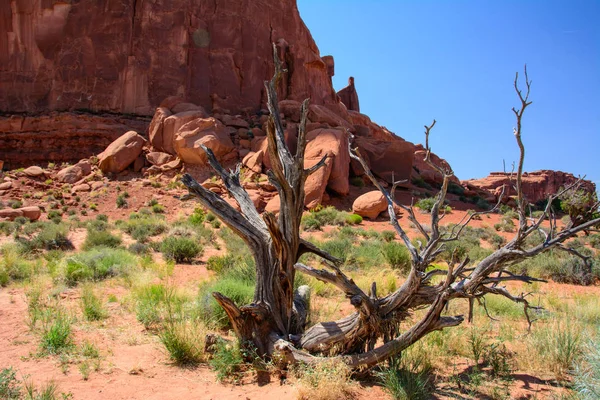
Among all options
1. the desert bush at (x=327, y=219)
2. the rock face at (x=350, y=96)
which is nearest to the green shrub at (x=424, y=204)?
the desert bush at (x=327, y=219)

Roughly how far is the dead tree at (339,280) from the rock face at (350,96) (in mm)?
48278

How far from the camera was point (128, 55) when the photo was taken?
30.5m

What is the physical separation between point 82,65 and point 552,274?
3129 centimetres

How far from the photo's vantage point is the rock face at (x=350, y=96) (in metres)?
52.0

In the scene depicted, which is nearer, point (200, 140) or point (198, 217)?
point (198, 217)

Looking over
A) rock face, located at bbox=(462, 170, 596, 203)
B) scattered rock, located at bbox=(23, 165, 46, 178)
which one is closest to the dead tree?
scattered rock, located at bbox=(23, 165, 46, 178)

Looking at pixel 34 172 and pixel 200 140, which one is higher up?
pixel 200 140

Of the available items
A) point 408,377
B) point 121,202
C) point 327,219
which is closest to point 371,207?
point 327,219

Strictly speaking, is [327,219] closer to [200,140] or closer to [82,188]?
[200,140]

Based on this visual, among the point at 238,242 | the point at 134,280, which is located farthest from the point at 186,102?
the point at 134,280

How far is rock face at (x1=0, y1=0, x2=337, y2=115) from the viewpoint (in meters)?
30.5

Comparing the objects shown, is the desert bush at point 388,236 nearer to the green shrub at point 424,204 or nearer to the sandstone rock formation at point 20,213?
the green shrub at point 424,204

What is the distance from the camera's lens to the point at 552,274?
1023cm

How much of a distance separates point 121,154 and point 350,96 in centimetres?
3208
